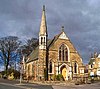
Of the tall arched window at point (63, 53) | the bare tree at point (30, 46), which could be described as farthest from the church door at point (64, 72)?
the bare tree at point (30, 46)

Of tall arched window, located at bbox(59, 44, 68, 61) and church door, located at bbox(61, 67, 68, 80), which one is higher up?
tall arched window, located at bbox(59, 44, 68, 61)

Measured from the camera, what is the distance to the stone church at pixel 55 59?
5247 centimetres

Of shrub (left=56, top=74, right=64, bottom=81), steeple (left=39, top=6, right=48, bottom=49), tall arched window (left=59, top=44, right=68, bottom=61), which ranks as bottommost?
shrub (left=56, top=74, right=64, bottom=81)

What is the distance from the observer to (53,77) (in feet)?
170

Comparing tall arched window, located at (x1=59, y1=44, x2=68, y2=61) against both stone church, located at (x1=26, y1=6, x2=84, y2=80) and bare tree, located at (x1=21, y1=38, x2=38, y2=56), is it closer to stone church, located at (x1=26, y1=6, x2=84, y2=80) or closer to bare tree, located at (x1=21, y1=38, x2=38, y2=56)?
stone church, located at (x1=26, y1=6, x2=84, y2=80)

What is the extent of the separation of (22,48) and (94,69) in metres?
25.5

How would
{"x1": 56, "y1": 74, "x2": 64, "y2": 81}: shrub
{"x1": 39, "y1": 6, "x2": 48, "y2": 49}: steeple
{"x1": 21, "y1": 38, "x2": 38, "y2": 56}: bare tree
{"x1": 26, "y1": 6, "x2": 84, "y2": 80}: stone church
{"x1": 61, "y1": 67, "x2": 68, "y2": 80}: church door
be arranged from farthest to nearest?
{"x1": 21, "y1": 38, "x2": 38, "y2": 56}: bare tree
{"x1": 61, "y1": 67, "x2": 68, "y2": 80}: church door
{"x1": 39, "y1": 6, "x2": 48, "y2": 49}: steeple
{"x1": 26, "y1": 6, "x2": 84, "y2": 80}: stone church
{"x1": 56, "y1": 74, "x2": 64, "y2": 81}: shrub

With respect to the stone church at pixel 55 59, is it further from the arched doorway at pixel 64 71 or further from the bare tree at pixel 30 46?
the bare tree at pixel 30 46

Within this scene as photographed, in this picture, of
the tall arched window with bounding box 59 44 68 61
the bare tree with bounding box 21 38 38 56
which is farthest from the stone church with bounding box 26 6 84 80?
the bare tree with bounding box 21 38 38 56

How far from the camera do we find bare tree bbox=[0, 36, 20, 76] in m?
74.6

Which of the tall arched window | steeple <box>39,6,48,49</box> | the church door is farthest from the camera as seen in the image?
the tall arched window

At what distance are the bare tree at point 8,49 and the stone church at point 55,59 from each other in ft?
59.0

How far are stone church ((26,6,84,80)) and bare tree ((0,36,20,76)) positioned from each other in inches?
707

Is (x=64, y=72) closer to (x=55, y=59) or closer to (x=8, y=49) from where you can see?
(x=55, y=59)
